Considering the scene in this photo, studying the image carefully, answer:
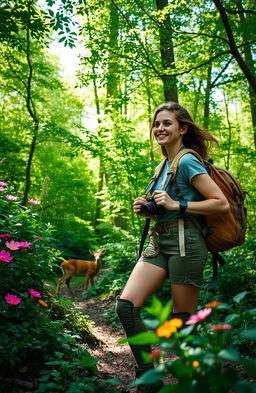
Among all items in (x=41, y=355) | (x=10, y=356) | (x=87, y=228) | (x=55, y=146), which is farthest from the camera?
(x=55, y=146)

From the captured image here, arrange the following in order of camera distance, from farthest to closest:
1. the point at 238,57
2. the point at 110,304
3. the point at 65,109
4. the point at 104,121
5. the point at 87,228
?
the point at 65,109, the point at 87,228, the point at 104,121, the point at 110,304, the point at 238,57

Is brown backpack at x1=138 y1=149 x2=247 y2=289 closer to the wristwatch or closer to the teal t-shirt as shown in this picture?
the teal t-shirt

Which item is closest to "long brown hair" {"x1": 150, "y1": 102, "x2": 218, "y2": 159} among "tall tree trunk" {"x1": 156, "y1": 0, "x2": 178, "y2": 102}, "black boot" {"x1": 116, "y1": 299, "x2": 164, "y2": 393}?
"black boot" {"x1": 116, "y1": 299, "x2": 164, "y2": 393}

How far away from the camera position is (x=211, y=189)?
202 centimetres

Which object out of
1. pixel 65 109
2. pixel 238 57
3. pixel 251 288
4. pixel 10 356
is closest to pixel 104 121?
pixel 238 57

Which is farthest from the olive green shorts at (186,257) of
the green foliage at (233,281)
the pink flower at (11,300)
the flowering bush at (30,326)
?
the green foliage at (233,281)

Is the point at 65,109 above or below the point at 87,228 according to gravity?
above

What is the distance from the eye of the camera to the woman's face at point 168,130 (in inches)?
93.4

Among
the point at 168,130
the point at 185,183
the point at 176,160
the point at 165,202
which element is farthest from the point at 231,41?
the point at 165,202

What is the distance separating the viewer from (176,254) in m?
2.09

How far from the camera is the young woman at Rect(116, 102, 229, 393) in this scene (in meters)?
2.02

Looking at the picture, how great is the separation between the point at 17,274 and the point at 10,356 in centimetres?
57

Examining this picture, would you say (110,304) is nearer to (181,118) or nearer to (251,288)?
(251,288)

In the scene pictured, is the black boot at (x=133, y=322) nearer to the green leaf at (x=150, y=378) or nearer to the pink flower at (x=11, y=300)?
the pink flower at (x=11, y=300)
